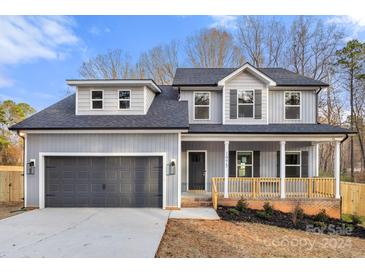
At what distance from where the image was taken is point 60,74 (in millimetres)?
23906

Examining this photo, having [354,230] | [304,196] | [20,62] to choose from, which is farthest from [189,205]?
[20,62]

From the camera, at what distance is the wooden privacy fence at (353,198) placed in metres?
12.7

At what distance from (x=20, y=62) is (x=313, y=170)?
21.2m

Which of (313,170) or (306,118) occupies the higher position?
(306,118)

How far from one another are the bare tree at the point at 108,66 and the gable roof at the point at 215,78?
48.0ft

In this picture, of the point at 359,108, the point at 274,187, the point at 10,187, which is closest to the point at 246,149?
the point at 274,187

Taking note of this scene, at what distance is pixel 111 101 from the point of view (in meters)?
12.2

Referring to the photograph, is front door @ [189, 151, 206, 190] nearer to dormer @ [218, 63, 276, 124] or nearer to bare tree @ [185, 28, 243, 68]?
dormer @ [218, 63, 276, 124]

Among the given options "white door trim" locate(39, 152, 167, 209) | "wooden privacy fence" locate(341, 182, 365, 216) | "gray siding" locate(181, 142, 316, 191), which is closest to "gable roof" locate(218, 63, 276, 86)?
"gray siding" locate(181, 142, 316, 191)

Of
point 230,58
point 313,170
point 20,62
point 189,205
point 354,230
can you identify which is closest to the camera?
point 354,230

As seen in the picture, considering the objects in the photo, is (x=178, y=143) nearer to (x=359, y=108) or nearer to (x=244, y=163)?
(x=244, y=163)

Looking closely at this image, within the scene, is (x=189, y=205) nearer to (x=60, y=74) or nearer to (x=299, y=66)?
(x=60, y=74)

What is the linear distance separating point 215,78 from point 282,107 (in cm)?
369

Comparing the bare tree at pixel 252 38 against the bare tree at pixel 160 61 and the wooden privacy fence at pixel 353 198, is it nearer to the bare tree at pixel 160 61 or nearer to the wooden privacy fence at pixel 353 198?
the bare tree at pixel 160 61
